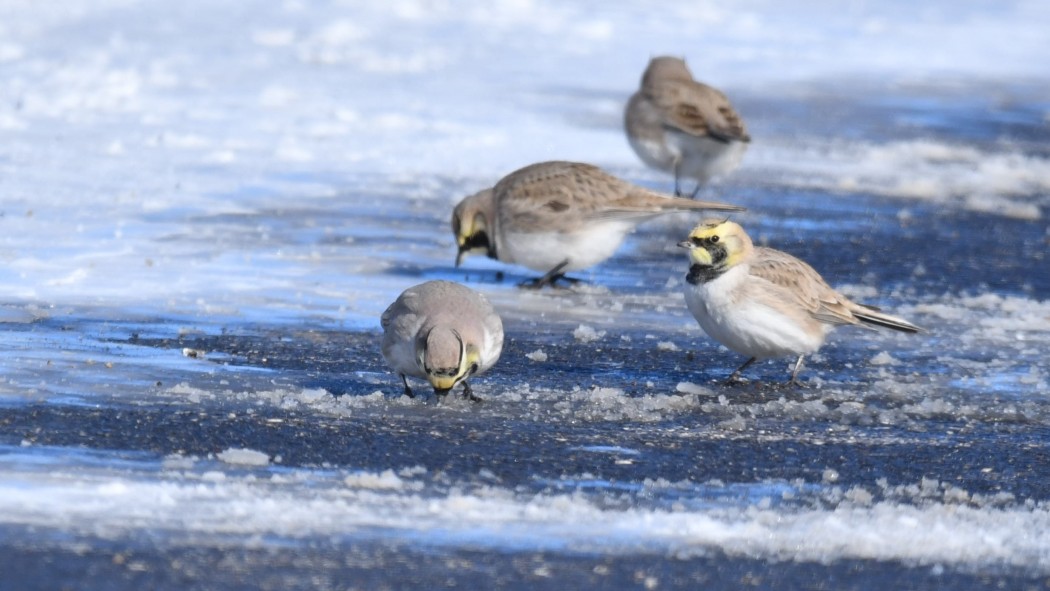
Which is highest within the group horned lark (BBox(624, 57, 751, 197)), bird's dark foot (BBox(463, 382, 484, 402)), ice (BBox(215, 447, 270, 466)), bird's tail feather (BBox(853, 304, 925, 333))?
horned lark (BBox(624, 57, 751, 197))

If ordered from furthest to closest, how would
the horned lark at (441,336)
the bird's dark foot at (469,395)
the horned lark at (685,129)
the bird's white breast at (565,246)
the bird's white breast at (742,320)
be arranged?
the horned lark at (685,129), the bird's white breast at (565,246), the bird's white breast at (742,320), the bird's dark foot at (469,395), the horned lark at (441,336)

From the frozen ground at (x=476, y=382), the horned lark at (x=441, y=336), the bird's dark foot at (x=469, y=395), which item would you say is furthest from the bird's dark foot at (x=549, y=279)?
the bird's dark foot at (x=469, y=395)

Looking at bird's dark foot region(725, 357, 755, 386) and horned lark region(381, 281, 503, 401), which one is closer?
horned lark region(381, 281, 503, 401)

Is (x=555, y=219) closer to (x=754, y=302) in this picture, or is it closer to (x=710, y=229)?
(x=710, y=229)

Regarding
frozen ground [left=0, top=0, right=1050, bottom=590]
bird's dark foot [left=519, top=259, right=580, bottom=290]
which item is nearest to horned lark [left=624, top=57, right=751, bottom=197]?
frozen ground [left=0, top=0, right=1050, bottom=590]

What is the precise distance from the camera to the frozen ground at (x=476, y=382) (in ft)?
16.4

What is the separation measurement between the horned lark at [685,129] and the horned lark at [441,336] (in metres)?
6.03

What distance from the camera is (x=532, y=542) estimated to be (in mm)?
5047

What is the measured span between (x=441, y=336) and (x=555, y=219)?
137 inches

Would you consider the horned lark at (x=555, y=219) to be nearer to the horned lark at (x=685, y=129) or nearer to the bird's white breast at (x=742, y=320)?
the bird's white breast at (x=742, y=320)

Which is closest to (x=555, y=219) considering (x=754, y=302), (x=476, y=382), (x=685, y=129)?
(x=754, y=302)

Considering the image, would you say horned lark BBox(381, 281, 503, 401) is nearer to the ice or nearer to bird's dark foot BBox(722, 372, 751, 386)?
the ice

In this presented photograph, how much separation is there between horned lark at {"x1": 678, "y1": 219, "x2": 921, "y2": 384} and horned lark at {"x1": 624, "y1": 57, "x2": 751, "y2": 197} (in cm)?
501

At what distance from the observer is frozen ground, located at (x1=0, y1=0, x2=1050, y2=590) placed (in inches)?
197
